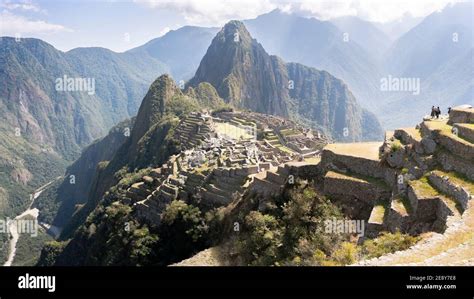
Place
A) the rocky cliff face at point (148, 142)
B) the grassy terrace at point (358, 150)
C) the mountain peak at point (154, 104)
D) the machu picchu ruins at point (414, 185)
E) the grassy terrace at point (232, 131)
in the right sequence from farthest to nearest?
the mountain peak at point (154, 104), the rocky cliff face at point (148, 142), the grassy terrace at point (232, 131), the grassy terrace at point (358, 150), the machu picchu ruins at point (414, 185)

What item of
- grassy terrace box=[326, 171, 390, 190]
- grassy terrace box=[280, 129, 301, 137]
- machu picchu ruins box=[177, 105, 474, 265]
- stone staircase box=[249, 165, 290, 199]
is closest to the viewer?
machu picchu ruins box=[177, 105, 474, 265]

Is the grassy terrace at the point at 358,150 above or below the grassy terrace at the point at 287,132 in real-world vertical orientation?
above

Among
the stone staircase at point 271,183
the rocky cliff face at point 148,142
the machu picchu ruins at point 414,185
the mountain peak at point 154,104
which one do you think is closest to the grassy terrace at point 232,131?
the rocky cliff face at point 148,142

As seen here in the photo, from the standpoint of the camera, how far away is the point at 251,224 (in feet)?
84.4

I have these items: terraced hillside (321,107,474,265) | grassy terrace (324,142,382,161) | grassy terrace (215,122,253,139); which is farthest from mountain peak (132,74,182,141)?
terraced hillside (321,107,474,265)

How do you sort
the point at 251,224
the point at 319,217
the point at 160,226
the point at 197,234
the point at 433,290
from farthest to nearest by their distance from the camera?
the point at 160,226 < the point at 197,234 < the point at 251,224 < the point at 319,217 < the point at 433,290

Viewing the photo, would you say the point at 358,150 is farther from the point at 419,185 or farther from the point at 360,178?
the point at 419,185

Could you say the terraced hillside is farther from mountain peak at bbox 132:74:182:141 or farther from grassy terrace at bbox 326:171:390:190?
mountain peak at bbox 132:74:182:141

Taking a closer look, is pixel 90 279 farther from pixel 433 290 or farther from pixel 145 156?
pixel 145 156

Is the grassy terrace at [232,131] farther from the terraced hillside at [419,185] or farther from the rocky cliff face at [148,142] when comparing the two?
the terraced hillside at [419,185]

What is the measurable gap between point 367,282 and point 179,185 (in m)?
37.2

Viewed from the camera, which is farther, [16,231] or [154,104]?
[16,231]

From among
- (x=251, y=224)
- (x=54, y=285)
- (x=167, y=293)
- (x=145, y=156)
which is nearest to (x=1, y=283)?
(x=54, y=285)

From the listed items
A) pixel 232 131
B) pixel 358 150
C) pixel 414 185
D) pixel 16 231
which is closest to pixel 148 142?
pixel 232 131
